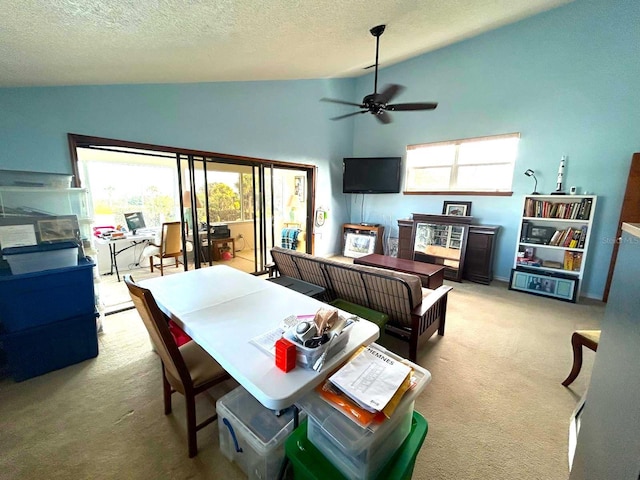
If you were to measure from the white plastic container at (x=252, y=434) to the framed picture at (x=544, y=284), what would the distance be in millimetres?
3973

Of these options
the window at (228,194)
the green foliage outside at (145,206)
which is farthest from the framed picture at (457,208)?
the green foliage outside at (145,206)

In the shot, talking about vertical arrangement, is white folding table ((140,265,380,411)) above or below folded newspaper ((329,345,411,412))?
above

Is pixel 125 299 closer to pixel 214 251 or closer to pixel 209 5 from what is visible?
pixel 214 251

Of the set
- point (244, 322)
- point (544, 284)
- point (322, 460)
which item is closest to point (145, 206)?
point (244, 322)

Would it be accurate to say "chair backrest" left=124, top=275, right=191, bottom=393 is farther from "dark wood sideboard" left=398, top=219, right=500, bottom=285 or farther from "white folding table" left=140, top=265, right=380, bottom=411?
"dark wood sideboard" left=398, top=219, right=500, bottom=285

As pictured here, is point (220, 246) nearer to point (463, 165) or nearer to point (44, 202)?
point (44, 202)

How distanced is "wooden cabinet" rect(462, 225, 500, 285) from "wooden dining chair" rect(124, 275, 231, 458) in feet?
13.7

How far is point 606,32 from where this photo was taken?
3.22 metres

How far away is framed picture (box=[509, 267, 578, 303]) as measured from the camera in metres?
3.46

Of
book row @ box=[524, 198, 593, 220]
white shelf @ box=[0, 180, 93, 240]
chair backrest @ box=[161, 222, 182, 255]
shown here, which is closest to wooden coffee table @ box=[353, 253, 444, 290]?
book row @ box=[524, 198, 593, 220]

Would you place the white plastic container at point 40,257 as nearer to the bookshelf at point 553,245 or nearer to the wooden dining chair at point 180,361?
the wooden dining chair at point 180,361

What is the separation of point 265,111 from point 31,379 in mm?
4010

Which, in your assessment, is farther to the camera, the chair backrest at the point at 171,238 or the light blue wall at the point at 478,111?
the chair backrest at the point at 171,238

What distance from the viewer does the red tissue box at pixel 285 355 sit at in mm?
904
